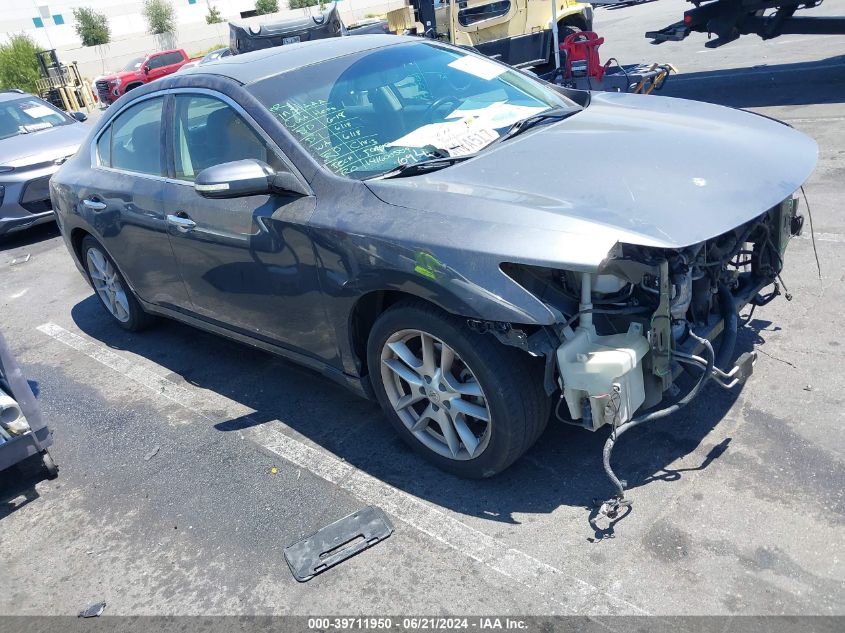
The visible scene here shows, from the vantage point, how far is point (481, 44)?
12367 mm

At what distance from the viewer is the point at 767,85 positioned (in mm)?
10188

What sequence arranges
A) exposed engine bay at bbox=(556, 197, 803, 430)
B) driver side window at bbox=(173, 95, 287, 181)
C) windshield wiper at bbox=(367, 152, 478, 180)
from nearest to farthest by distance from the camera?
exposed engine bay at bbox=(556, 197, 803, 430)
windshield wiper at bbox=(367, 152, 478, 180)
driver side window at bbox=(173, 95, 287, 181)

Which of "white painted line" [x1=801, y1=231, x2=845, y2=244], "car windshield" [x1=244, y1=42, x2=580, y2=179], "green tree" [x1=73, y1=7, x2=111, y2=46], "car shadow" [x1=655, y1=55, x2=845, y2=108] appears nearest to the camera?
"car windshield" [x1=244, y1=42, x2=580, y2=179]

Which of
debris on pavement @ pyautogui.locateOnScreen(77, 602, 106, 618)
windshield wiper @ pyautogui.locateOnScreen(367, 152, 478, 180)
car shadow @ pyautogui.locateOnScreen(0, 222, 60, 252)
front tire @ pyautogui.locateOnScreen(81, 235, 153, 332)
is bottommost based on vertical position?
car shadow @ pyautogui.locateOnScreen(0, 222, 60, 252)

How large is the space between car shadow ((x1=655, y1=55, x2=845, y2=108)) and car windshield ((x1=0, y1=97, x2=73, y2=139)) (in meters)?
8.60

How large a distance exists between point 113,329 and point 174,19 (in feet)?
181

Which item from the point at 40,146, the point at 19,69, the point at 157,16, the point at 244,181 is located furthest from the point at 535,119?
the point at 157,16

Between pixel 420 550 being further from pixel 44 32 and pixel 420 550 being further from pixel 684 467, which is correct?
pixel 44 32

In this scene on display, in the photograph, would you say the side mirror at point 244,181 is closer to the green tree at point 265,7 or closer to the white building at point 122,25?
the white building at point 122,25

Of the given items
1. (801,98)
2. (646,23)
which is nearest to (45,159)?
(801,98)

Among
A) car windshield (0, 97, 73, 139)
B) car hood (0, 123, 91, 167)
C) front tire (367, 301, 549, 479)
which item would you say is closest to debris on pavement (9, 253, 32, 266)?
car hood (0, 123, 91, 167)

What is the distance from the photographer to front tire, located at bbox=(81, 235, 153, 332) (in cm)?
526

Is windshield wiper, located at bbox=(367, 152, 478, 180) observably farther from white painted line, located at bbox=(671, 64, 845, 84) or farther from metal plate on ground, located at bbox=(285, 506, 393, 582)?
white painted line, located at bbox=(671, 64, 845, 84)

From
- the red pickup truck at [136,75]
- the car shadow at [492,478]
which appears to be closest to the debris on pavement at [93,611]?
the car shadow at [492,478]
